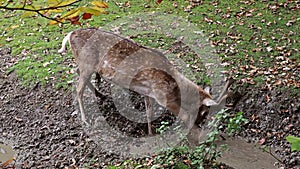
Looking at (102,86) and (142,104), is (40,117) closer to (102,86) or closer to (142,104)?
(102,86)

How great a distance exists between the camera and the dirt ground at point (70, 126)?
5.25m

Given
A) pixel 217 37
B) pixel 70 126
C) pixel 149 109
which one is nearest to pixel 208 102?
pixel 149 109

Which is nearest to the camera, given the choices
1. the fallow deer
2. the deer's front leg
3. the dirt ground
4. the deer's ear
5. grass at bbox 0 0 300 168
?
the deer's ear

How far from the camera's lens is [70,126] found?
613 cm

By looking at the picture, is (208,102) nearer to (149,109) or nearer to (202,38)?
(149,109)

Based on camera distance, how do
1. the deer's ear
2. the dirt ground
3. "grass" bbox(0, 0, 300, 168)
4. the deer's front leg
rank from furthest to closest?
"grass" bbox(0, 0, 300, 168)
the deer's front leg
the dirt ground
the deer's ear

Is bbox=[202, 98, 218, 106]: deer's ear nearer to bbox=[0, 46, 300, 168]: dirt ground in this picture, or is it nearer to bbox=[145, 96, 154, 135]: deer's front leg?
bbox=[0, 46, 300, 168]: dirt ground

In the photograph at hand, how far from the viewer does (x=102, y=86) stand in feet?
22.1

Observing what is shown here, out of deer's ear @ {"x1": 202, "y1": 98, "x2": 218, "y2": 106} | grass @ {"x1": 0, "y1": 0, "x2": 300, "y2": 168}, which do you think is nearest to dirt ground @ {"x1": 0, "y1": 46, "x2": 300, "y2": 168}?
grass @ {"x1": 0, "y1": 0, "x2": 300, "y2": 168}

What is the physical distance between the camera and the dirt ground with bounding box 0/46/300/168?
525 centimetres

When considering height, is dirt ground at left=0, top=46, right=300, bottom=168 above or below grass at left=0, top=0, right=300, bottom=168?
below

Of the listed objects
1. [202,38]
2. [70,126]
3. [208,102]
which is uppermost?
[202,38]

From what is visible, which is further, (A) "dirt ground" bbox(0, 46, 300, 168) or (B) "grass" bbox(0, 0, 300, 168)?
(B) "grass" bbox(0, 0, 300, 168)

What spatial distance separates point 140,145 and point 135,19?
14.0ft
